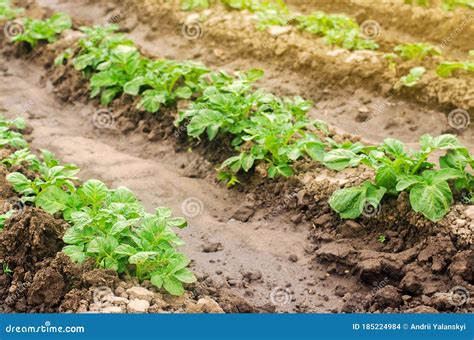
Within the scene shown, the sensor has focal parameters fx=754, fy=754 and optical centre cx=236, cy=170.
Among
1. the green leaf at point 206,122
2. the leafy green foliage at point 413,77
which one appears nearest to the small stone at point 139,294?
the green leaf at point 206,122

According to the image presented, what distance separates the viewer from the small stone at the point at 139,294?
4.21 meters

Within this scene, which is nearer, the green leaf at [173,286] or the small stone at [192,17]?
the green leaf at [173,286]

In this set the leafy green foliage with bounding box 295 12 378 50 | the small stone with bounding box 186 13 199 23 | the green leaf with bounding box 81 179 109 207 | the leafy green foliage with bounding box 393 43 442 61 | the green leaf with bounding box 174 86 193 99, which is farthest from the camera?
the small stone with bounding box 186 13 199 23

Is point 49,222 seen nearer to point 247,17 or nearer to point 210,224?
point 210,224

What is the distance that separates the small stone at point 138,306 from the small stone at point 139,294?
1.8 inches

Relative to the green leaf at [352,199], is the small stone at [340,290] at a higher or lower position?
lower

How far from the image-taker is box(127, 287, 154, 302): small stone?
4.21 meters

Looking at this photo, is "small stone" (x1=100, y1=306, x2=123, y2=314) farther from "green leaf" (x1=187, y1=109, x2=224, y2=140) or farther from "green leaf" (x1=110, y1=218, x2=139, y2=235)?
"green leaf" (x1=187, y1=109, x2=224, y2=140)

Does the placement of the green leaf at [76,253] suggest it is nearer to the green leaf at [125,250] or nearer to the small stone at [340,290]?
the green leaf at [125,250]

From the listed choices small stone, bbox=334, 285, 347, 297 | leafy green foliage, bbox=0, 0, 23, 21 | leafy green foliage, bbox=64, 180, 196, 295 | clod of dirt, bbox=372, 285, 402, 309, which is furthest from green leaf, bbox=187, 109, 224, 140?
leafy green foliage, bbox=0, 0, 23, 21

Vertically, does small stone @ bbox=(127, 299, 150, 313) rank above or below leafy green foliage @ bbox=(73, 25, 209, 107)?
above

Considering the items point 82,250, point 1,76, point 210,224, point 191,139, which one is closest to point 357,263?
point 210,224

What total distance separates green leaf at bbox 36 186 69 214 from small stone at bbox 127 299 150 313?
1029 millimetres

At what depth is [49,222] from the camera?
4.62 m
